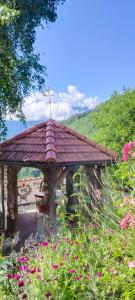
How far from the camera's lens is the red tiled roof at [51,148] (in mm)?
6656

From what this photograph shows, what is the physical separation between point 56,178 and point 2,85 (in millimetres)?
2247

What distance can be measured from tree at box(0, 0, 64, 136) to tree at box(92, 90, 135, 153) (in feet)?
29.9

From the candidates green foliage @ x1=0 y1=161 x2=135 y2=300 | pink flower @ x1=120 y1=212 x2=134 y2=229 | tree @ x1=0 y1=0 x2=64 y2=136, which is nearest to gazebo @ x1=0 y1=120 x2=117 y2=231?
tree @ x1=0 y1=0 x2=64 y2=136

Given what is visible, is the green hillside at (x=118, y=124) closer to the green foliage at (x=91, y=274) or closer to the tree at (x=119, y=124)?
the tree at (x=119, y=124)

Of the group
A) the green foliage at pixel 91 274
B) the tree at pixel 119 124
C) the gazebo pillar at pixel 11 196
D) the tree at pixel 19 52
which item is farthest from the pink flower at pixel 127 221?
the tree at pixel 119 124

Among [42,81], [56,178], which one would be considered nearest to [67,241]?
[56,178]

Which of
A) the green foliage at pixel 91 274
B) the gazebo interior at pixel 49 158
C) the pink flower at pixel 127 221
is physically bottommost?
the green foliage at pixel 91 274

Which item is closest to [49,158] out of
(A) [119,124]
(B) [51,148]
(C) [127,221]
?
(B) [51,148]

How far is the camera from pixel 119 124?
717 inches

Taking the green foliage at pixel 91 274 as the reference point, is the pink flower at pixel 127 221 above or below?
above

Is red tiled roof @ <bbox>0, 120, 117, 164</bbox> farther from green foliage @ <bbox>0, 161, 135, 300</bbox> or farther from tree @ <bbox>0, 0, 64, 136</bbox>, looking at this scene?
green foliage @ <bbox>0, 161, 135, 300</bbox>

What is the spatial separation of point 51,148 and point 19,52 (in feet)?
11.5

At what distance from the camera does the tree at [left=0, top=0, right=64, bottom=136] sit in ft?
23.8

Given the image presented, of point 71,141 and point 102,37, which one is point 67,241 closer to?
point 71,141
